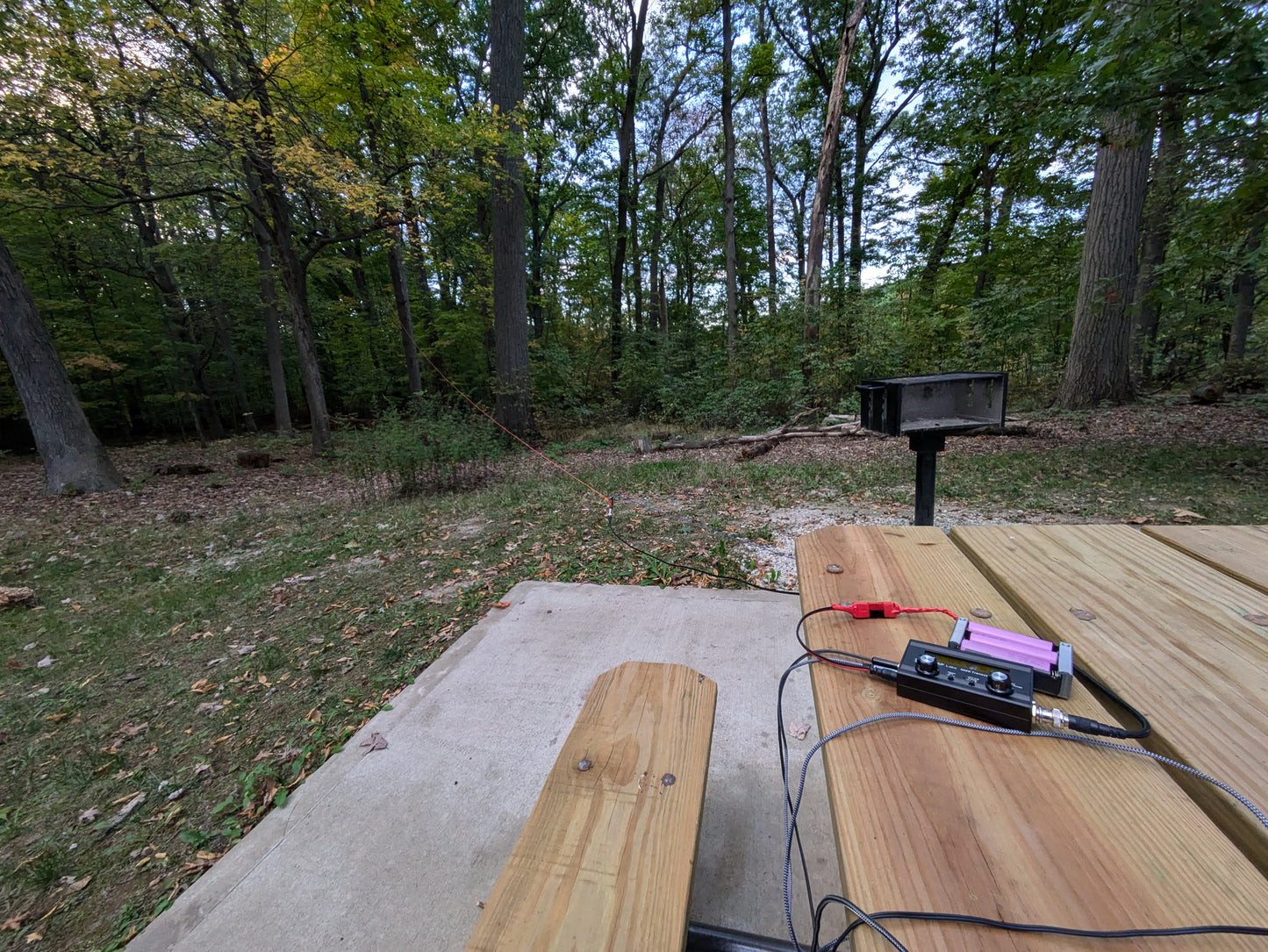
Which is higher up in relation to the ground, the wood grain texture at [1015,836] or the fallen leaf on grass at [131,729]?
the wood grain texture at [1015,836]

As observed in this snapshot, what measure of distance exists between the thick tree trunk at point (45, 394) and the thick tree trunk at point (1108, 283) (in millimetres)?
12327

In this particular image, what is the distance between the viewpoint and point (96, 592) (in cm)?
380

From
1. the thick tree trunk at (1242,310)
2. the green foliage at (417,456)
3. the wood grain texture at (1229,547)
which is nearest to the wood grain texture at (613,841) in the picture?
the wood grain texture at (1229,547)

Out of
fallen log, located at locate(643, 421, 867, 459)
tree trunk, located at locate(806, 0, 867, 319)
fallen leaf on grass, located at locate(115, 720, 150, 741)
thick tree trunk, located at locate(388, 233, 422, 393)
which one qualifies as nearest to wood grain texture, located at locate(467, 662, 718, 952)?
fallen leaf on grass, located at locate(115, 720, 150, 741)

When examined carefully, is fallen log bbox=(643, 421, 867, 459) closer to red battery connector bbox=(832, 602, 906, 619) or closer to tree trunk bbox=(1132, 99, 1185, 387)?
tree trunk bbox=(1132, 99, 1185, 387)

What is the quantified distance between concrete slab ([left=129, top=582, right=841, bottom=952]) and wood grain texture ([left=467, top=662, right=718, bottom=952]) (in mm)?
605

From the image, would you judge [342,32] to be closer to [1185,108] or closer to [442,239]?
[442,239]

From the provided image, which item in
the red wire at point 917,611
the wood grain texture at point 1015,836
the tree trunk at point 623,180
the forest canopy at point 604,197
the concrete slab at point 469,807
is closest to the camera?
the wood grain texture at point 1015,836

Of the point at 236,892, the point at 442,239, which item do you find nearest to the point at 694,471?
the point at 236,892

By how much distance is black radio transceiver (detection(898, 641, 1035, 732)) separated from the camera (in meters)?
0.66

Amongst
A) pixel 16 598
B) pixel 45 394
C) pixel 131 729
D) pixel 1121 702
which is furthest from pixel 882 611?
pixel 45 394

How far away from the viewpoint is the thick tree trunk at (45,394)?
612cm

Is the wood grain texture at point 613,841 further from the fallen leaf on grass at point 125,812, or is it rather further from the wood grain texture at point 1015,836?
the fallen leaf on grass at point 125,812

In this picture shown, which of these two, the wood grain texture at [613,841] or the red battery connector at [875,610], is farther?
the red battery connector at [875,610]
